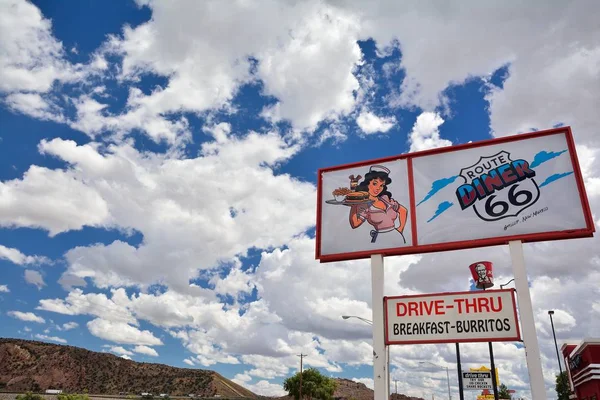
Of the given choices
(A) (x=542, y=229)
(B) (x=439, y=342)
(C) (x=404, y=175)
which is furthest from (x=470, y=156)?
(B) (x=439, y=342)

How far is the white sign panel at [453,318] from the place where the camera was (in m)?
11.4

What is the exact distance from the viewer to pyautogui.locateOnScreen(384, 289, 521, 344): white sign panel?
11.4 m

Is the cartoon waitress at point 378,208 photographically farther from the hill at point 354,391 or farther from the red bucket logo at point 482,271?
the hill at point 354,391

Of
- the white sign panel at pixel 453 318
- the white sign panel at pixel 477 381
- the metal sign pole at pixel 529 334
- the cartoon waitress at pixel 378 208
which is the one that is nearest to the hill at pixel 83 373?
the white sign panel at pixel 477 381

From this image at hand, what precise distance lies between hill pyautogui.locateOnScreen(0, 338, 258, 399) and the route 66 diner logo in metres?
102

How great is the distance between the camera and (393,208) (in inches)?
565

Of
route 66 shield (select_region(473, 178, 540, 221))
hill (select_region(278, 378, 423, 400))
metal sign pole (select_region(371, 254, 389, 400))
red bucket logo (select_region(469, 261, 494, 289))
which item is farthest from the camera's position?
hill (select_region(278, 378, 423, 400))

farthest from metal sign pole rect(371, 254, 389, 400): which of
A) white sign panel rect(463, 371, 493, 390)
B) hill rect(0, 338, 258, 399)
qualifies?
hill rect(0, 338, 258, 399)

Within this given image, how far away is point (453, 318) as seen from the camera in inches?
468

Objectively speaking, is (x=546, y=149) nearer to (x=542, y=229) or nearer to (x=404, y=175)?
(x=542, y=229)

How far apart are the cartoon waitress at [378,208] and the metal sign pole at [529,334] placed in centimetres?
326

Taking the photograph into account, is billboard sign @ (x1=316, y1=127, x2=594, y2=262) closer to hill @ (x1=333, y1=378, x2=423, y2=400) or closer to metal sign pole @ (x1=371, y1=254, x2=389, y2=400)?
metal sign pole @ (x1=371, y1=254, x2=389, y2=400)

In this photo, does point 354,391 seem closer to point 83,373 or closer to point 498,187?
point 83,373

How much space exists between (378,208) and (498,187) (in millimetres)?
3531
